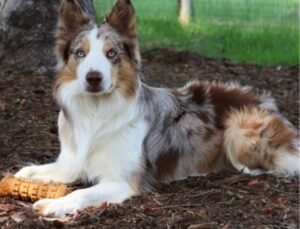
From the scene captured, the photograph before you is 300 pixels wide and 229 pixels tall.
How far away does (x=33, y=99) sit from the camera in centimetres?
808

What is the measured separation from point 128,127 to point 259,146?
1.26 meters

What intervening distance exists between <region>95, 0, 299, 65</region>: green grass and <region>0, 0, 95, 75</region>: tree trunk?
11.2 feet

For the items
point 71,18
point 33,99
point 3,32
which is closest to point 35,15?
point 3,32

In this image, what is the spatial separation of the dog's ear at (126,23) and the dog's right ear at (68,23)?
23cm

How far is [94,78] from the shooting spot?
5.27m

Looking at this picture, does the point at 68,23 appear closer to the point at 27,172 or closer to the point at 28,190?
the point at 27,172

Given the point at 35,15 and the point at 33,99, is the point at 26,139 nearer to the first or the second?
the point at 33,99

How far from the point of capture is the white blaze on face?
5309 mm

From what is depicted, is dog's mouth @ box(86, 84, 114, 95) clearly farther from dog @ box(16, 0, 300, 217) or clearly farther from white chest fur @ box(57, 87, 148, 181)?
white chest fur @ box(57, 87, 148, 181)

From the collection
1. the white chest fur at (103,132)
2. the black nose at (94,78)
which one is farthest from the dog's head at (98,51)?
the white chest fur at (103,132)

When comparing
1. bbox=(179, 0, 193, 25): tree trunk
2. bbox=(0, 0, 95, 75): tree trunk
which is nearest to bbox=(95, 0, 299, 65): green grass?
bbox=(179, 0, 193, 25): tree trunk

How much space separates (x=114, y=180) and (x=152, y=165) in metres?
0.45

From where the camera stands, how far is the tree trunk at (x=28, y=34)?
884cm

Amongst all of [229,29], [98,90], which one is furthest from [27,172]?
[229,29]
